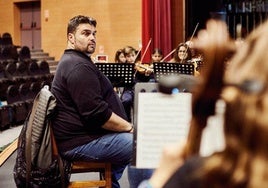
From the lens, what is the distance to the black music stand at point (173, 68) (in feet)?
13.3

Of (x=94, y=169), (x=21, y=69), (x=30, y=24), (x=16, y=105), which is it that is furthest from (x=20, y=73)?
(x=94, y=169)

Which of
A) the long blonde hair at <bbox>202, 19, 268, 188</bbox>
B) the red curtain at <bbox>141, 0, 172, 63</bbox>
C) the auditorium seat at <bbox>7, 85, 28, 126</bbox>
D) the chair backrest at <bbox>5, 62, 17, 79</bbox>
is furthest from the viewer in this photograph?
the red curtain at <bbox>141, 0, 172, 63</bbox>

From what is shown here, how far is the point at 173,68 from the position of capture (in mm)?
4215

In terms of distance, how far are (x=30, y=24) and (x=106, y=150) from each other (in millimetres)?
9762

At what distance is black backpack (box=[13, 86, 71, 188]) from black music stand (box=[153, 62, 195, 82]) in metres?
1.55

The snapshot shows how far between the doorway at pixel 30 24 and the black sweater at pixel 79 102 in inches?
365

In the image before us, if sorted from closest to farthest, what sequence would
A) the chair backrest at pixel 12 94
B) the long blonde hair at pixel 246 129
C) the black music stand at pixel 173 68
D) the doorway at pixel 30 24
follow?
the long blonde hair at pixel 246 129, the black music stand at pixel 173 68, the chair backrest at pixel 12 94, the doorway at pixel 30 24

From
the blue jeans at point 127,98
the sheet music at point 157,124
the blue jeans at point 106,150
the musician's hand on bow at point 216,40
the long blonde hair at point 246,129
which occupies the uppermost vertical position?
the musician's hand on bow at point 216,40

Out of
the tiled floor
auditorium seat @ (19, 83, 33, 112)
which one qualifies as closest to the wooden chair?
the tiled floor

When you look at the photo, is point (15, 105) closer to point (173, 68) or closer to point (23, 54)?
point (23, 54)

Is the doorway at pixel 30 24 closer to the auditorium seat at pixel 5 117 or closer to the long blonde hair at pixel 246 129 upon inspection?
the auditorium seat at pixel 5 117

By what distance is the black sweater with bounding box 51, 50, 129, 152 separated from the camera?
268cm

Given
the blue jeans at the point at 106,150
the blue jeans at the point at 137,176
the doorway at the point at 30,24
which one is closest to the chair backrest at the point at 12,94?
the blue jeans at the point at 106,150

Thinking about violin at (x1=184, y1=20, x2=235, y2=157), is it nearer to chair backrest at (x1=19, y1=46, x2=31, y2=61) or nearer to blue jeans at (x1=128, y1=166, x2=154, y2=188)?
blue jeans at (x1=128, y1=166, x2=154, y2=188)
